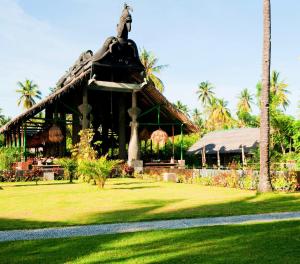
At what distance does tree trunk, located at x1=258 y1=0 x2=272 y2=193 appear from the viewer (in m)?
15.9

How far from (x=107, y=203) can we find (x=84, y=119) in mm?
15253

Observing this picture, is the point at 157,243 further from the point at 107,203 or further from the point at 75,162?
the point at 75,162

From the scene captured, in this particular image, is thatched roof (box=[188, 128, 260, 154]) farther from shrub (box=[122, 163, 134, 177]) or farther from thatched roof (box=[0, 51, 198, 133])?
shrub (box=[122, 163, 134, 177])

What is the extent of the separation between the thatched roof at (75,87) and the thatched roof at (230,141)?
9618 millimetres

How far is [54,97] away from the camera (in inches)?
1016

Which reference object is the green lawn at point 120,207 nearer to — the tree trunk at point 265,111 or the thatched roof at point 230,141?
the tree trunk at point 265,111

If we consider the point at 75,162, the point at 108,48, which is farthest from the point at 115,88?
the point at 75,162

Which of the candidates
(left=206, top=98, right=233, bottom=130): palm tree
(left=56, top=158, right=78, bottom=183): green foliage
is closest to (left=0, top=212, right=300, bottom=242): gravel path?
(left=56, top=158, right=78, bottom=183): green foliage

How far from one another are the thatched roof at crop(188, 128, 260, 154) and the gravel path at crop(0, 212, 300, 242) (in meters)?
28.9

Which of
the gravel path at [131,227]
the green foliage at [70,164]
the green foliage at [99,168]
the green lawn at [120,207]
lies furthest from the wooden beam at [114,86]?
the gravel path at [131,227]

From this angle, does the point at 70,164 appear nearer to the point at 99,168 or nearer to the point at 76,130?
the point at 99,168

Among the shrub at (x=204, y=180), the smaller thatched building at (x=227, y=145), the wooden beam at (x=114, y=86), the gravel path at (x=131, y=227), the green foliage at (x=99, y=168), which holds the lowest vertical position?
the gravel path at (x=131, y=227)

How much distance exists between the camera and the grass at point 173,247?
6039mm

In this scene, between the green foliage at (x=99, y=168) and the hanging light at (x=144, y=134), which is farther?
the hanging light at (x=144, y=134)
